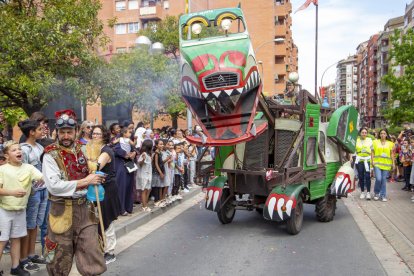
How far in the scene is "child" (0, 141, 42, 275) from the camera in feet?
17.3

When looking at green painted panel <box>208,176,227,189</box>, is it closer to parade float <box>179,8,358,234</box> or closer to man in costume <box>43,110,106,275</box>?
parade float <box>179,8,358,234</box>

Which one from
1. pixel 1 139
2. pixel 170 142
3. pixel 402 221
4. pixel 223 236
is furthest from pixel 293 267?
pixel 170 142

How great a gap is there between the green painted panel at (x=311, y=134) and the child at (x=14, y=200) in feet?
15.5

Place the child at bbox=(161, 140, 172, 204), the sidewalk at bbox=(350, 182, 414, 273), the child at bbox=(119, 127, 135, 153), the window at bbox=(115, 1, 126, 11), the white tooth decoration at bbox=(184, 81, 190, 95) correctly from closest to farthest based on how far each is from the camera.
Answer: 1. the sidewalk at bbox=(350, 182, 414, 273)
2. the white tooth decoration at bbox=(184, 81, 190, 95)
3. the child at bbox=(119, 127, 135, 153)
4. the child at bbox=(161, 140, 172, 204)
5. the window at bbox=(115, 1, 126, 11)

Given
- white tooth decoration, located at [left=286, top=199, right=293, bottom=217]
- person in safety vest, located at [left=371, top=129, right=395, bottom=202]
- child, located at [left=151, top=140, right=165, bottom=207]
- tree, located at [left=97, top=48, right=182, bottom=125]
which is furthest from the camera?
tree, located at [left=97, top=48, right=182, bottom=125]

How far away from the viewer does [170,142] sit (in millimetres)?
11578

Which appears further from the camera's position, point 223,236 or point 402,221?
point 402,221

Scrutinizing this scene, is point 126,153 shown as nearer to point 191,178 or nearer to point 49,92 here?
point 49,92

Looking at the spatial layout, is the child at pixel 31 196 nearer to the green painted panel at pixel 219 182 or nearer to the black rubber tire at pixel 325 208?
the green painted panel at pixel 219 182

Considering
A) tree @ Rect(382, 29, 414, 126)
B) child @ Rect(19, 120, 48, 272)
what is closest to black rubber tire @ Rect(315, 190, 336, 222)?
child @ Rect(19, 120, 48, 272)

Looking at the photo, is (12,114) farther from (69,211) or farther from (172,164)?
(69,211)

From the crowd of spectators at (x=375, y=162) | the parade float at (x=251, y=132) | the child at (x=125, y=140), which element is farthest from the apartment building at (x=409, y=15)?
the child at (x=125, y=140)

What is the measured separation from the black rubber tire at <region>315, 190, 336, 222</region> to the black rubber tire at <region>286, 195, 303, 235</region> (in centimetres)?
97

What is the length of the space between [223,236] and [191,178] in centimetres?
753
